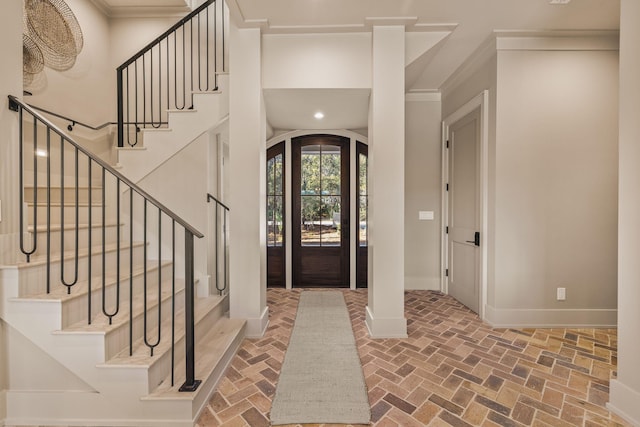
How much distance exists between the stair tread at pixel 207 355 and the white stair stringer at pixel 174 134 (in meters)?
1.86

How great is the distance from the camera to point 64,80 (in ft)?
Result: 10.7

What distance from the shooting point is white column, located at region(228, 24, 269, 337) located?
2.71m

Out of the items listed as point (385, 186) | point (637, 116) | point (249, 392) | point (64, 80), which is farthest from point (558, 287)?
point (64, 80)

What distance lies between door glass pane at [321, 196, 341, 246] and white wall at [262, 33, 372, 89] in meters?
2.00

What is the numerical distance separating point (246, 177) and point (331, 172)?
1970mm

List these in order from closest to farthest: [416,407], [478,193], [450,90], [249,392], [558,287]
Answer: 1. [416,407]
2. [249,392]
3. [558,287]
4. [478,193]
5. [450,90]

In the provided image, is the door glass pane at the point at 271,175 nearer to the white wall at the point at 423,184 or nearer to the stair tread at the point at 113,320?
the white wall at the point at 423,184

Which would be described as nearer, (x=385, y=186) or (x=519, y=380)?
(x=519, y=380)

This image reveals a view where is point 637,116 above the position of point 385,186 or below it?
above

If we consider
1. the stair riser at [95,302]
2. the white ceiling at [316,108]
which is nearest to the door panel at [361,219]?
the white ceiling at [316,108]

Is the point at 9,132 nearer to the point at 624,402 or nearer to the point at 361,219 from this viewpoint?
the point at 361,219

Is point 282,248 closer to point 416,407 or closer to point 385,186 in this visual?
point 385,186

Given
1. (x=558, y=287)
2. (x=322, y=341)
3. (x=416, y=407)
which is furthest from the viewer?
(x=558, y=287)

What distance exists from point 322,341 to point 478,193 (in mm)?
2437
